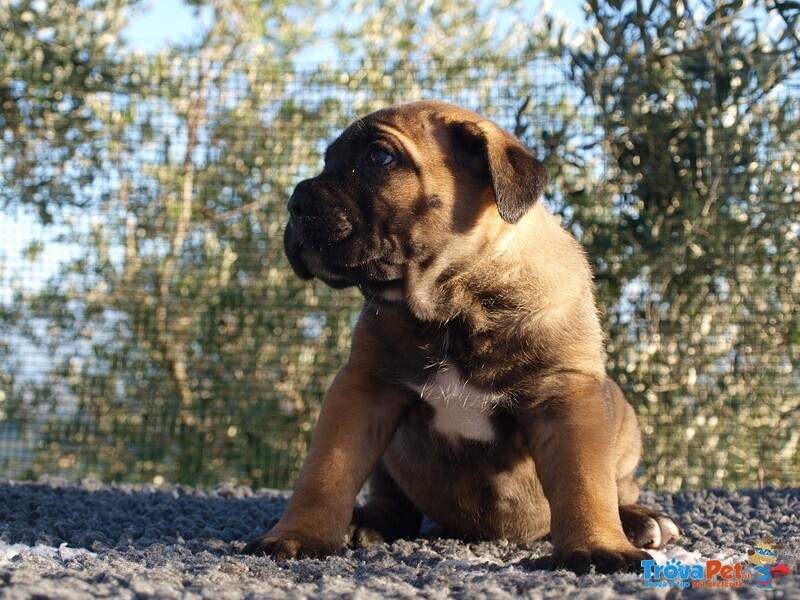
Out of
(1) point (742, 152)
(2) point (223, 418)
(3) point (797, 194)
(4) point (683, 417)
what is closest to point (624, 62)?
(1) point (742, 152)

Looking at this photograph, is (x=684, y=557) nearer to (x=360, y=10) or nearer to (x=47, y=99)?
(x=47, y=99)

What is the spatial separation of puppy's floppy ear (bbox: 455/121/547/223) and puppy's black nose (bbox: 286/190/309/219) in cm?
54

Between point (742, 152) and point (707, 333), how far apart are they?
1.06 metres

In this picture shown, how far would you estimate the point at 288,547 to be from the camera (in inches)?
96.3

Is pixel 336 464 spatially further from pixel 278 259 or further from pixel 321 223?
pixel 278 259

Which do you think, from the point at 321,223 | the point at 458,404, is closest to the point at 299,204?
the point at 321,223

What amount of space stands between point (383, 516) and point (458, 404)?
0.66 m

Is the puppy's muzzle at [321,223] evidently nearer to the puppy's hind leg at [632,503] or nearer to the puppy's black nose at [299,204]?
the puppy's black nose at [299,204]

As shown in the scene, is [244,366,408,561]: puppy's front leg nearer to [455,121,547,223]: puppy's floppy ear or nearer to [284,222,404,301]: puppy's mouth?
[284,222,404,301]: puppy's mouth

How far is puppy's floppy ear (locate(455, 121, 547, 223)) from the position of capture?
268 centimetres

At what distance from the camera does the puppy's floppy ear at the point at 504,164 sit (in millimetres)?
2682

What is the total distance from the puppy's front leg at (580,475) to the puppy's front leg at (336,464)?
19.1 inches

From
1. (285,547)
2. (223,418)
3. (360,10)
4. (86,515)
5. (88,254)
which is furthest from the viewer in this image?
(360,10)

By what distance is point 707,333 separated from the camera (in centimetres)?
506
